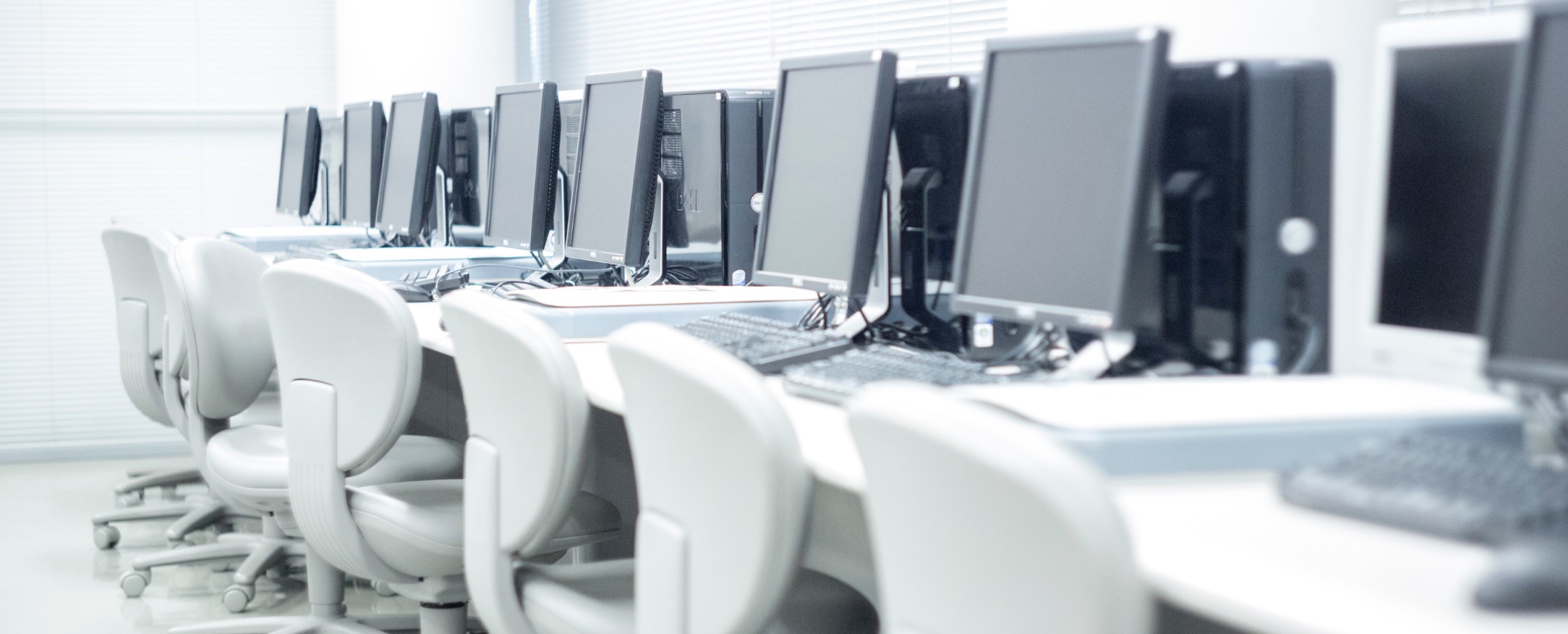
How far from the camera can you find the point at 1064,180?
69.6 inches

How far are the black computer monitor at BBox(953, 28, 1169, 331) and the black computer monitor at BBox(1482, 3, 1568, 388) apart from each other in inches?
17.0

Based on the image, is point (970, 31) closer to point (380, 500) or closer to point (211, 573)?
point (380, 500)

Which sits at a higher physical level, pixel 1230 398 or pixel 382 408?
pixel 1230 398

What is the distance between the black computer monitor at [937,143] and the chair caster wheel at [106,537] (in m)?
3.01

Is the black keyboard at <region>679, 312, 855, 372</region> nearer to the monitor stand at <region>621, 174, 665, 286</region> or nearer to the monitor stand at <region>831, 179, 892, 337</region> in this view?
the monitor stand at <region>831, 179, 892, 337</region>

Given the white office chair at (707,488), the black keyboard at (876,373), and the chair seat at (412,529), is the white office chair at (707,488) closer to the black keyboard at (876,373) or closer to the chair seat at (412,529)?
the black keyboard at (876,373)


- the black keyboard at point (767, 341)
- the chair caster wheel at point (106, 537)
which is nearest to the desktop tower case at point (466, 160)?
the chair caster wheel at point (106, 537)

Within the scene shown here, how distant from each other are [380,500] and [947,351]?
96 cm

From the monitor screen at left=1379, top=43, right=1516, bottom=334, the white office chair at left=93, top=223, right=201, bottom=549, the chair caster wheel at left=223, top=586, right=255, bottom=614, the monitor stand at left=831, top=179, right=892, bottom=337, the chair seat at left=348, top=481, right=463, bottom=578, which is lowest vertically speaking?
the chair caster wheel at left=223, top=586, right=255, bottom=614


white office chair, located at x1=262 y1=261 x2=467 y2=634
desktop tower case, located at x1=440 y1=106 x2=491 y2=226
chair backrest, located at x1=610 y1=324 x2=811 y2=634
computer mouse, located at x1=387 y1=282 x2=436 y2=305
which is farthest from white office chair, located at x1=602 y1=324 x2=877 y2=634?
desktop tower case, located at x1=440 y1=106 x2=491 y2=226

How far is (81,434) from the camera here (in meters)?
5.72

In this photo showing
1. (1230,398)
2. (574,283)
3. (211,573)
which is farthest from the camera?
(211,573)

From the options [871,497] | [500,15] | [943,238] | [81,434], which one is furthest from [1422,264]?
[81,434]

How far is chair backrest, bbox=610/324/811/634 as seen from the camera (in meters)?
1.34
